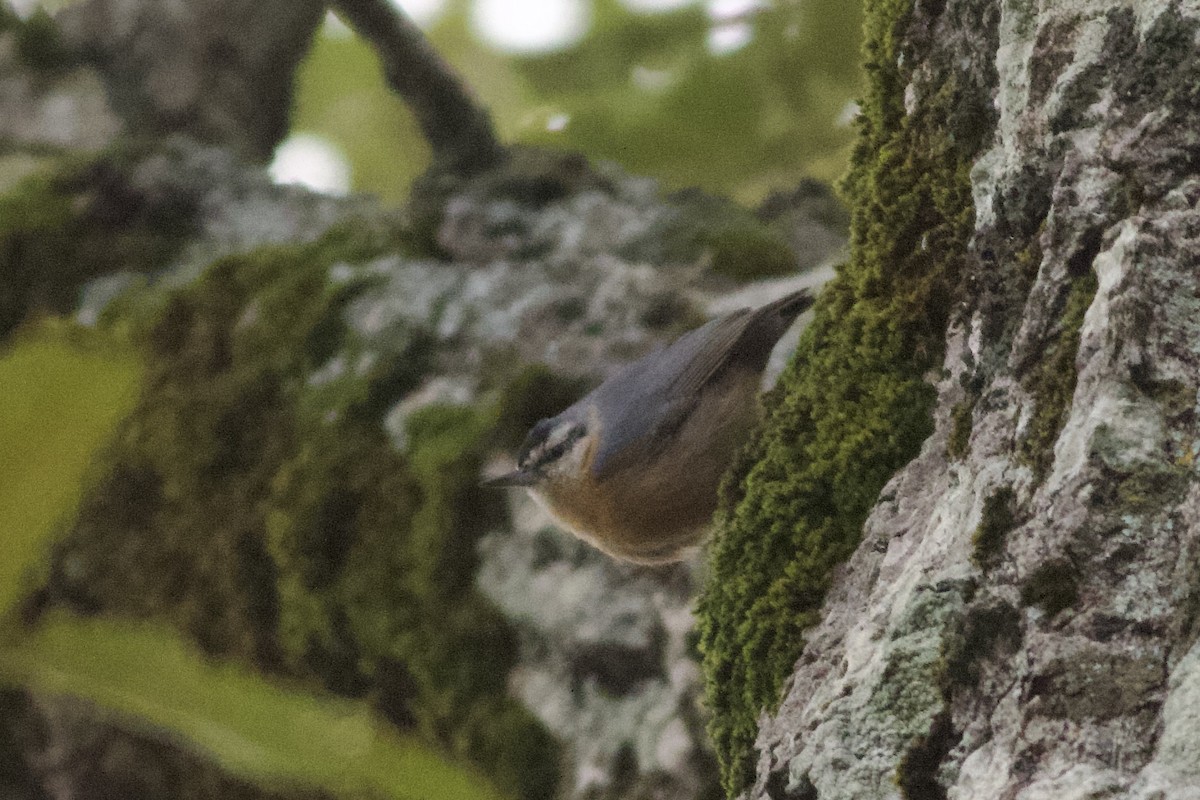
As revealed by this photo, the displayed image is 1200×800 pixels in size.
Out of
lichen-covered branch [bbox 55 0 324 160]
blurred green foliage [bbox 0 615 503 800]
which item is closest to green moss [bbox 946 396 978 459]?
blurred green foliage [bbox 0 615 503 800]

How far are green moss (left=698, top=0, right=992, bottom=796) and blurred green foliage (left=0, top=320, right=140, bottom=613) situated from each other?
88 centimetres

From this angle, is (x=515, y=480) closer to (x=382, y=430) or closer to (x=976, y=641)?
(x=382, y=430)

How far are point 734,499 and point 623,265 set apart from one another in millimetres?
1168

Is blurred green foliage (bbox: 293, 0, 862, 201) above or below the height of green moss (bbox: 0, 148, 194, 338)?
above

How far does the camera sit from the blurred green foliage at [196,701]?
58 centimetres

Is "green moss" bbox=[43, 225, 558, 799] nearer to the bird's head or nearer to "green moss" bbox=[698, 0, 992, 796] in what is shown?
the bird's head

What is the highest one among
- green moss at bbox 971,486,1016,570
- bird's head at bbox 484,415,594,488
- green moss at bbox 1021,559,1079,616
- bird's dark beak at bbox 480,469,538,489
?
bird's head at bbox 484,415,594,488

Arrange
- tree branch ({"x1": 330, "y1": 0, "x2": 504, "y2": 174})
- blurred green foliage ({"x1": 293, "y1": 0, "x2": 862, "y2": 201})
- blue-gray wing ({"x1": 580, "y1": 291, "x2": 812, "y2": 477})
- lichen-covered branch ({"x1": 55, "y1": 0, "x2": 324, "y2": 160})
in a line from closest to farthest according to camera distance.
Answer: blue-gray wing ({"x1": 580, "y1": 291, "x2": 812, "y2": 477}) → tree branch ({"x1": 330, "y1": 0, "x2": 504, "y2": 174}) → blurred green foliage ({"x1": 293, "y1": 0, "x2": 862, "y2": 201}) → lichen-covered branch ({"x1": 55, "y1": 0, "x2": 324, "y2": 160})

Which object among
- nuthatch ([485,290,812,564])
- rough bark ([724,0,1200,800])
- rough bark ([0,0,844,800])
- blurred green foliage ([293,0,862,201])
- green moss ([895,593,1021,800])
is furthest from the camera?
blurred green foliage ([293,0,862,201])

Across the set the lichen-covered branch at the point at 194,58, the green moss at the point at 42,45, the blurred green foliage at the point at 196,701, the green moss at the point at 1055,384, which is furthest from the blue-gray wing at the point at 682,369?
the green moss at the point at 42,45

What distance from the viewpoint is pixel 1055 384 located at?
0.96m

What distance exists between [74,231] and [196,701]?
2.96m

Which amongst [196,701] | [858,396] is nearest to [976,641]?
[858,396]

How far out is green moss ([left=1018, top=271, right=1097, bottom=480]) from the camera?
3.08 feet
